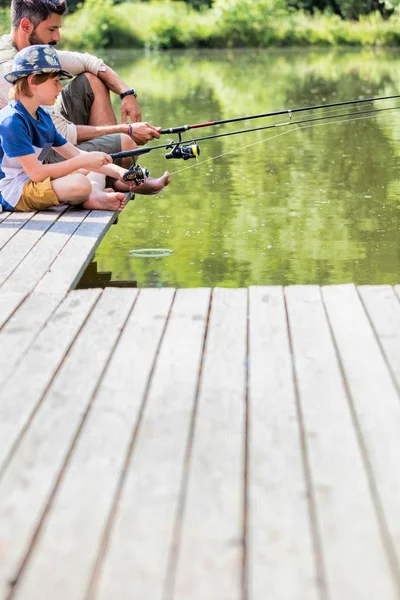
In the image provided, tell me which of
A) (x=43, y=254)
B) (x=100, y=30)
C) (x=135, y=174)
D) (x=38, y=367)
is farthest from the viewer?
(x=100, y=30)

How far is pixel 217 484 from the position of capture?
5.62 ft

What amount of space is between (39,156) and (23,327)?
157cm

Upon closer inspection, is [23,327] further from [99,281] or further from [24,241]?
[99,281]

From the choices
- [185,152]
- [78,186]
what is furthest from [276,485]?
[185,152]

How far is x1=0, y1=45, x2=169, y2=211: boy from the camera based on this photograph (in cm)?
381

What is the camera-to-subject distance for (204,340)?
97.2 inches

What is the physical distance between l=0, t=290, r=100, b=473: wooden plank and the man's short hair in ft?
5.88

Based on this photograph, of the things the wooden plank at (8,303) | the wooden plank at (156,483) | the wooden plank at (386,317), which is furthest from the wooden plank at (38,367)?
the wooden plank at (386,317)

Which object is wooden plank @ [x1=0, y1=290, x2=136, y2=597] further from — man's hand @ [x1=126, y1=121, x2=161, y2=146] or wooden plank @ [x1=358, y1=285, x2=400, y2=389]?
man's hand @ [x1=126, y1=121, x2=161, y2=146]

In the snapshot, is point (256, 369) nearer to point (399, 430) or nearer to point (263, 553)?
point (399, 430)

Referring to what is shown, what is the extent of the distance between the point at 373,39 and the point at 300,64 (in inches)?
232

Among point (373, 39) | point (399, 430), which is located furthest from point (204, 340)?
point (373, 39)

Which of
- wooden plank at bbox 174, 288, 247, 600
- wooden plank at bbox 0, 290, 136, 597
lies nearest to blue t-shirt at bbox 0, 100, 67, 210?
wooden plank at bbox 0, 290, 136, 597

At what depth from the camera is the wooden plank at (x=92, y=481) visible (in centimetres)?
146
